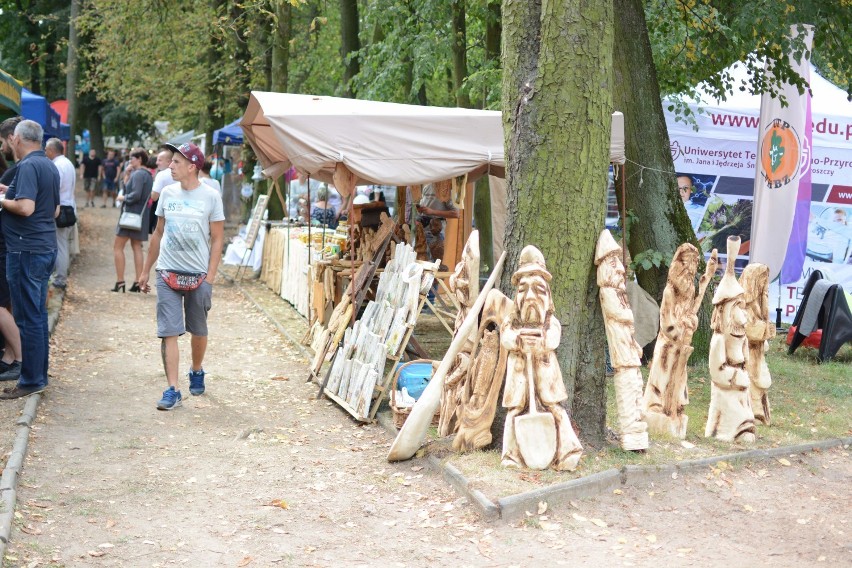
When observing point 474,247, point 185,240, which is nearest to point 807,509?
point 474,247

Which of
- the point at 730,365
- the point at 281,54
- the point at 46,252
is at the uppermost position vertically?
the point at 281,54

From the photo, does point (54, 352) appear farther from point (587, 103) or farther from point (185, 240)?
point (587, 103)

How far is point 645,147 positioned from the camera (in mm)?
8969

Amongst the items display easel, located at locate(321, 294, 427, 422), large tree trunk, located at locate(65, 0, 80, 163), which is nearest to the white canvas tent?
display easel, located at locate(321, 294, 427, 422)

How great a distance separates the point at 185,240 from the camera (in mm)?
7340

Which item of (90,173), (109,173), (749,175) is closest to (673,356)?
(749,175)

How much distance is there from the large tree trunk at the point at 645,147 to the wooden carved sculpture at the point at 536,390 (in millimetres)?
3694

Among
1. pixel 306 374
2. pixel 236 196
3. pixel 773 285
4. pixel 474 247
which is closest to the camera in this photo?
pixel 474 247

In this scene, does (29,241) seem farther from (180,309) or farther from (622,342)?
(622,342)

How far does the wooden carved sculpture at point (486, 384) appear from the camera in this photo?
5957mm

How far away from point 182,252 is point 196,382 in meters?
1.25

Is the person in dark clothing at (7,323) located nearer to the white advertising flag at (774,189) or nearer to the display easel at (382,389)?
the display easel at (382,389)

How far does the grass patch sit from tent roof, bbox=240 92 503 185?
2.44 meters

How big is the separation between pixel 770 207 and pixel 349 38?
9.18m
